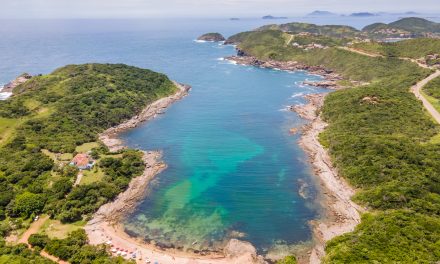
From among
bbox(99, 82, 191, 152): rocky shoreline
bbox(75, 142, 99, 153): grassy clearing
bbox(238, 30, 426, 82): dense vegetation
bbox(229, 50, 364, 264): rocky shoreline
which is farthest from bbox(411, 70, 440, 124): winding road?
bbox(75, 142, 99, 153): grassy clearing

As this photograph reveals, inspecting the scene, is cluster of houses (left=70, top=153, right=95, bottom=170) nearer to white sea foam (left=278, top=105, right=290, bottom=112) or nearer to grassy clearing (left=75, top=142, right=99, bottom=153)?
grassy clearing (left=75, top=142, right=99, bottom=153)

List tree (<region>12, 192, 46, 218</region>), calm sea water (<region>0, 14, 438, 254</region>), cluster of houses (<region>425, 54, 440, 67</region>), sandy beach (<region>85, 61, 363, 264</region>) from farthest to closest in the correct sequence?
1. cluster of houses (<region>425, 54, 440, 67</region>)
2. calm sea water (<region>0, 14, 438, 254</region>)
3. tree (<region>12, 192, 46, 218</region>)
4. sandy beach (<region>85, 61, 363, 264</region>)

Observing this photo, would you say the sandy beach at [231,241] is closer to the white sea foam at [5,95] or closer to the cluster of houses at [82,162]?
the cluster of houses at [82,162]

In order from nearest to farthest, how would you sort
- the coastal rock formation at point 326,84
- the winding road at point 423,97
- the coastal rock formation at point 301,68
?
1. the winding road at point 423,97
2. the coastal rock formation at point 326,84
3. the coastal rock formation at point 301,68

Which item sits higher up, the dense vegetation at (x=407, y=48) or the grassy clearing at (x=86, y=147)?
the dense vegetation at (x=407, y=48)

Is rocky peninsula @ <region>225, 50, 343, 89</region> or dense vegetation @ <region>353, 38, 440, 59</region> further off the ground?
dense vegetation @ <region>353, 38, 440, 59</region>

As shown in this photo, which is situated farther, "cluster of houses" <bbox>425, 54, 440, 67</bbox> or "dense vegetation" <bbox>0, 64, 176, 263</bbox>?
"cluster of houses" <bbox>425, 54, 440, 67</bbox>

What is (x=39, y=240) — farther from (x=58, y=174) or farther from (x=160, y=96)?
(x=160, y=96)

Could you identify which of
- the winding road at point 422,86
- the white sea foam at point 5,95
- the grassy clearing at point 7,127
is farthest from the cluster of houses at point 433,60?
the white sea foam at point 5,95

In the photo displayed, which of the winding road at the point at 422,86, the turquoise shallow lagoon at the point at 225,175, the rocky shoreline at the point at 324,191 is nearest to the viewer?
the rocky shoreline at the point at 324,191
